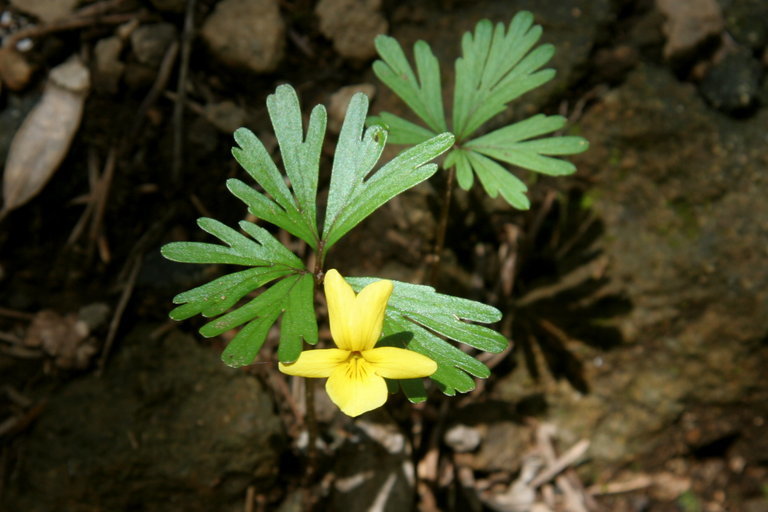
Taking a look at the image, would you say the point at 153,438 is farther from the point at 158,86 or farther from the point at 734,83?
the point at 734,83

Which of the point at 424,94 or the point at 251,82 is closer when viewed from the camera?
the point at 424,94

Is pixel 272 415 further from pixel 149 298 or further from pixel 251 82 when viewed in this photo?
pixel 251 82

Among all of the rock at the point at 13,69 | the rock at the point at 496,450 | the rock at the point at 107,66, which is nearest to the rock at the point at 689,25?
the rock at the point at 496,450

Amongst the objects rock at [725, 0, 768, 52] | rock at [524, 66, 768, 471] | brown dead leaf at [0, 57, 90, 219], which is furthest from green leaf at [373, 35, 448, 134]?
rock at [725, 0, 768, 52]

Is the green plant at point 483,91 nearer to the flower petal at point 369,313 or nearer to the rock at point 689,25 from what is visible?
the flower petal at point 369,313

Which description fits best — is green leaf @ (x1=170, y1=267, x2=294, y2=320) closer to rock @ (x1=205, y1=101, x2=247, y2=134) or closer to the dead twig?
rock @ (x1=205, y1=101, x2=247, y2=134)

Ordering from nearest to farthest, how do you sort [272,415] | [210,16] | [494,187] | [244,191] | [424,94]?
[244,191]
[494,187]
[424,94]
[272,415]
[210,16]

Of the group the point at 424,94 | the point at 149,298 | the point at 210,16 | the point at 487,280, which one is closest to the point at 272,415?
the point at 149,298

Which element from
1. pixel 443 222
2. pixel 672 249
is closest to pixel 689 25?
pixel 672 249
